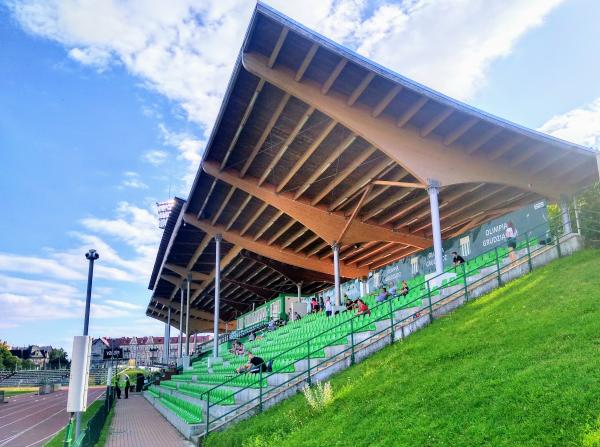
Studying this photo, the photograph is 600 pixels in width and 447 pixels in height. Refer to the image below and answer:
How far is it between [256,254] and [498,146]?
80.4ft

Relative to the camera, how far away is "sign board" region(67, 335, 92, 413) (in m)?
8.30

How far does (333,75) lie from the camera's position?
58.3 feet

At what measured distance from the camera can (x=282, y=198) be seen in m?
28.0

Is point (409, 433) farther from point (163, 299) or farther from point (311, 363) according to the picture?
point (163, 299)

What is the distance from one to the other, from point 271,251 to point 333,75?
22.2 m

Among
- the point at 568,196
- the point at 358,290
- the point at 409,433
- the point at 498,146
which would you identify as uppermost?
the point at 498,146

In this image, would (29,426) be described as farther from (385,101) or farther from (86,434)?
(385,101)

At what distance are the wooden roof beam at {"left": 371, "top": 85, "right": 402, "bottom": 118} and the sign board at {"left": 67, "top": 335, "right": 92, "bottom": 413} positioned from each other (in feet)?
44.4

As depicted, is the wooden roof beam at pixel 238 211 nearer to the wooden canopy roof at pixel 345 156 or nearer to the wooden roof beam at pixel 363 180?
the wooden canopy roof at pixel 345 156

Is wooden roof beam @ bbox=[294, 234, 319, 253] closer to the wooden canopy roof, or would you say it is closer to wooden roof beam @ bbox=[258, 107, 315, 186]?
the wooden canopy roof

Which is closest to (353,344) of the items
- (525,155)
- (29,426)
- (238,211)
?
(525,155)

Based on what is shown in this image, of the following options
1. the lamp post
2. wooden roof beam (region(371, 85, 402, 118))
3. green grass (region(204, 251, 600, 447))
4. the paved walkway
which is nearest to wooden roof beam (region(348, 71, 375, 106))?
wooden roof beam (region(371, 85, 402, 118))

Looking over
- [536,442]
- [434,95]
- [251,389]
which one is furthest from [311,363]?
[434,95]

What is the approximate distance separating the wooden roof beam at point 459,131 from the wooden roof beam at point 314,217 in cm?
1044
